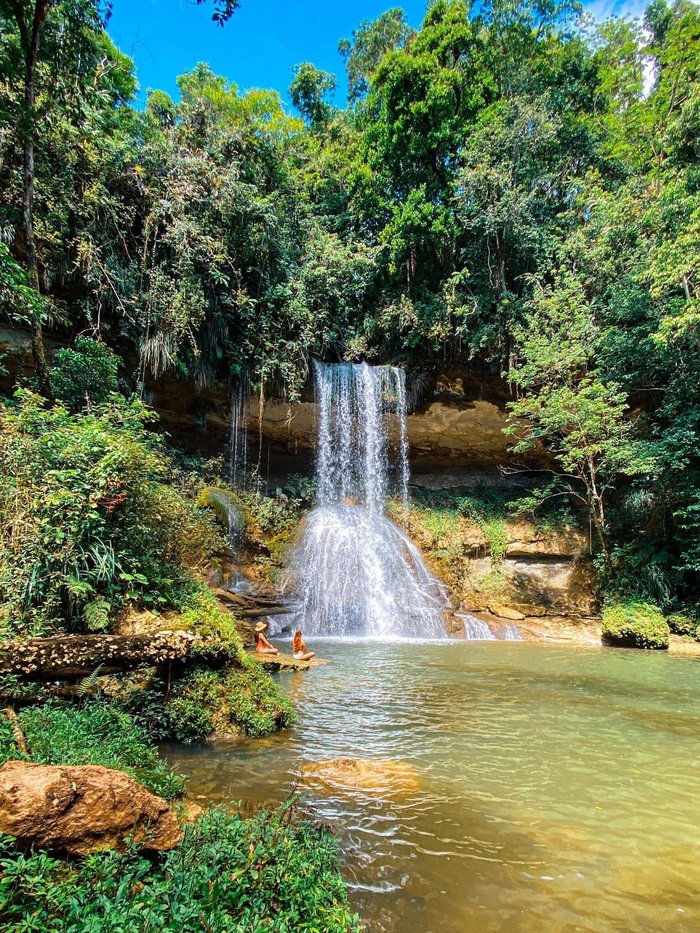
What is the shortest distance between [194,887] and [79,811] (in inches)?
23.3

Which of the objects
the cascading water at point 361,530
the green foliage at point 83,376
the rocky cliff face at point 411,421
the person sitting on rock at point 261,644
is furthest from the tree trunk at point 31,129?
the cascading water at point 361,530

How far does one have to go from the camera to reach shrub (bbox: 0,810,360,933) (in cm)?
163

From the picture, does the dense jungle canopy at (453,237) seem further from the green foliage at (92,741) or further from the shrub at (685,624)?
the green foliage at (92,741)

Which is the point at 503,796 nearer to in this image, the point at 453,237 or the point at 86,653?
A: the point at 86,653

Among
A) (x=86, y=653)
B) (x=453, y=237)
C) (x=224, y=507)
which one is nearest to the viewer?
(x=86, y=653)

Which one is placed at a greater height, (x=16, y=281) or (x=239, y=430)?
(x=239, y=430)

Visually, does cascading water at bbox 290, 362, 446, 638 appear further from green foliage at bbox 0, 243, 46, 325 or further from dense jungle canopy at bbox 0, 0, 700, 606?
green foliage at bbox 0, 243, 46, 325

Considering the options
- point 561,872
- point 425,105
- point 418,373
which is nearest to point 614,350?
point 418,373

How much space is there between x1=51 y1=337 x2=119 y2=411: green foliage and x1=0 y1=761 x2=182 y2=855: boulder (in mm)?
7471

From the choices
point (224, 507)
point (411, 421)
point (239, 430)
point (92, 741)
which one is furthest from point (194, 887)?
point (411, 421)

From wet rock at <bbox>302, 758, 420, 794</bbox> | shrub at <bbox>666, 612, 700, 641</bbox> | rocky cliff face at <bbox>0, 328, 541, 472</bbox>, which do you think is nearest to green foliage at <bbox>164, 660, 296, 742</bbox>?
wet rock at <bbox>302, 758, 420, 794</bbox>

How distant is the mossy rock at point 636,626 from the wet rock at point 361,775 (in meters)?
9.38

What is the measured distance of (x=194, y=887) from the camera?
1867mm

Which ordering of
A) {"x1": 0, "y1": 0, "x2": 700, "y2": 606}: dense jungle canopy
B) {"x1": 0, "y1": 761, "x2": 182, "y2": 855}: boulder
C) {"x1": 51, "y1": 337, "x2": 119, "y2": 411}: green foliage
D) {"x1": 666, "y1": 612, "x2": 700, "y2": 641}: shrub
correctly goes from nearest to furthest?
{"x1": 0, "y1": 761, "x2": 182, "y2": 855}: boulder < {"x1": 51, "y1": 337, "x2": 119, "y2": 411}: green foliage < {"x1": 666, "y1": 612, "x2": 700, "y2": 641}: shrub < {"x1": 0, "y1": 0, "x2": 700, "y2": 606}: dense jungle canopy
